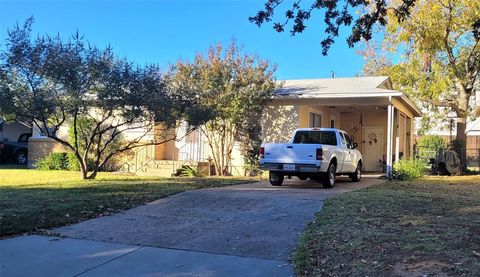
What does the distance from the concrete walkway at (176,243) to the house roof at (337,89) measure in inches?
338

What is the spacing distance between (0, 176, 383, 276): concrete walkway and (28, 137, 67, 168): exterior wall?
14384 mm

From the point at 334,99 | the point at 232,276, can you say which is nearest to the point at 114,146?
the point at 334,99

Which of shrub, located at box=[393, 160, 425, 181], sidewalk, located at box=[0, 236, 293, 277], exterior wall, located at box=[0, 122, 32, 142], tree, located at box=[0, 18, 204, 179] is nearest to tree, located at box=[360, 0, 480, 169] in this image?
shrub, located at box=[393, 160, 425, 181]

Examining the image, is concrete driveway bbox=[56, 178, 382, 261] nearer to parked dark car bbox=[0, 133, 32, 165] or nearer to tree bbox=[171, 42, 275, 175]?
tree bbox=[171, 42, 275, 175]

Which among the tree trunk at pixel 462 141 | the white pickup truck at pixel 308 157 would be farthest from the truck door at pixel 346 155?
the tree trunk at pixel 462 141

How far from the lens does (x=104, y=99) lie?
13.0 meters

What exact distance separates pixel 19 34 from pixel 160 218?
6816mm

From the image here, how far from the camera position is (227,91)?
17.9 metres

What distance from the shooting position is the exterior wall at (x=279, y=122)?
63.1 feet

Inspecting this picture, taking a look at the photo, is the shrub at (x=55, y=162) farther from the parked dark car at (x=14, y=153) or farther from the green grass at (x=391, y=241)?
the green grass at (x=391, y=241)

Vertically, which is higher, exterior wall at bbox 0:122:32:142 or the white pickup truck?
exterior wall at bbox 0:122:32:142

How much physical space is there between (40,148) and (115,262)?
18.4 metres

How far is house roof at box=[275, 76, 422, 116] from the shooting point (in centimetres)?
1748

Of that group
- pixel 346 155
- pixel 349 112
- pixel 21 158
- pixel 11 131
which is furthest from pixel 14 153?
pixel 346 155
